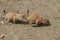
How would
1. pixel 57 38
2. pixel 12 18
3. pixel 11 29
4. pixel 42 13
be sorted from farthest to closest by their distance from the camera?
pixel 42 13 → pixel 12 18 → pixel 11 29 → pixel 57 38

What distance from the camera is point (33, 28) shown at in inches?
261

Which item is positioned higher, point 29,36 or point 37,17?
point 37,17

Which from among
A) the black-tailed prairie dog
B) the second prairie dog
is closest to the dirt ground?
the black-tailed prairie dog

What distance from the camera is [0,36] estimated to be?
20.4 ft

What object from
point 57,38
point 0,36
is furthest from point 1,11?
point 57,38

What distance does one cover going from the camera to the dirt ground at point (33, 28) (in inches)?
245

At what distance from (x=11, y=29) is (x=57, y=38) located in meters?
1.24

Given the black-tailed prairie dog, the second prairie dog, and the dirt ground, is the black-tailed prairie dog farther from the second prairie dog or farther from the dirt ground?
the second prairie dog

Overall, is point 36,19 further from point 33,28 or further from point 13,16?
point 13,16

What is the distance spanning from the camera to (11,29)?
6535 mm

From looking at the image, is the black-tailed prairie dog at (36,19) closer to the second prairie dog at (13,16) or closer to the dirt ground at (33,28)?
the dirt ground at (33,28)

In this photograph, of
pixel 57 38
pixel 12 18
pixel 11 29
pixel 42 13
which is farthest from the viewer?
pixel 42 13

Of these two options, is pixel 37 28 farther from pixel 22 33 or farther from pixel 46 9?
pixel 46 9

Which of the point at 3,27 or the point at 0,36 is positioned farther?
the point at 3,27
